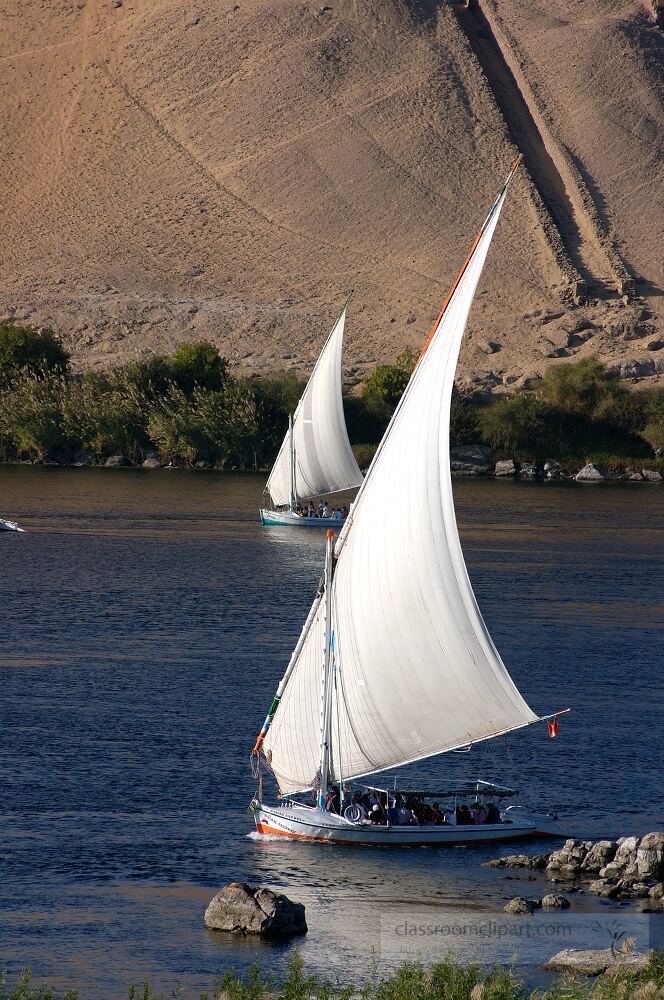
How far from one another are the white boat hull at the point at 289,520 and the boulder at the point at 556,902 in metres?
48.8

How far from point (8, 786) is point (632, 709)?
1406 cm

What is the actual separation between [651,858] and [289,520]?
1927 inches

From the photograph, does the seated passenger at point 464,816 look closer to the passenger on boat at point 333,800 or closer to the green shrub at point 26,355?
the passenger on boat at point 333,800

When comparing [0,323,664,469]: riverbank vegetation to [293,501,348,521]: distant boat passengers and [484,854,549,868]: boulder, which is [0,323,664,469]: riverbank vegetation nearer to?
[293,501,348,521]: distant boat passengers

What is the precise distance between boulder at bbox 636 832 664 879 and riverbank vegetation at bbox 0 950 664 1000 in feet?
15.4

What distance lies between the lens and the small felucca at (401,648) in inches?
904

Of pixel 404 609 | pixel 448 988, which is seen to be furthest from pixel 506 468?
pixel 448 988

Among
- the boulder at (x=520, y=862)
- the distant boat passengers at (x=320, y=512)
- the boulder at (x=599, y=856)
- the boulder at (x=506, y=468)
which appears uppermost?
the boulder at (x=506, y=468)

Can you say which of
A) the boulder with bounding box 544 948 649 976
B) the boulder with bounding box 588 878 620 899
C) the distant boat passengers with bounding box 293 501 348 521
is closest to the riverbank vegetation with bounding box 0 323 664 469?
the distant boat passengers with bounding box 293 501 348 521

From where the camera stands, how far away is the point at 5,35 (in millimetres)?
179250

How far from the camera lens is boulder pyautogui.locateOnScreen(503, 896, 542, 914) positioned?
65.8ft

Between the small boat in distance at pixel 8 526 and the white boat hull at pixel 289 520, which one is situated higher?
the white boat hull at pixel 289 520

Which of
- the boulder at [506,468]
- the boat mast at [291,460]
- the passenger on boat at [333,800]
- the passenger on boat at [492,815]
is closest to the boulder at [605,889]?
the passenger on boat at [492,815]

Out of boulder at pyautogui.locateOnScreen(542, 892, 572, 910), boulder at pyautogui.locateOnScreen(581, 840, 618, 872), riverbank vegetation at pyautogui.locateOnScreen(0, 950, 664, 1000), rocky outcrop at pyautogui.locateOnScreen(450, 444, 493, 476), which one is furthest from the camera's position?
rocky outcrop at pyautogui.locateOnScreen(450, 444, 493, 476)
